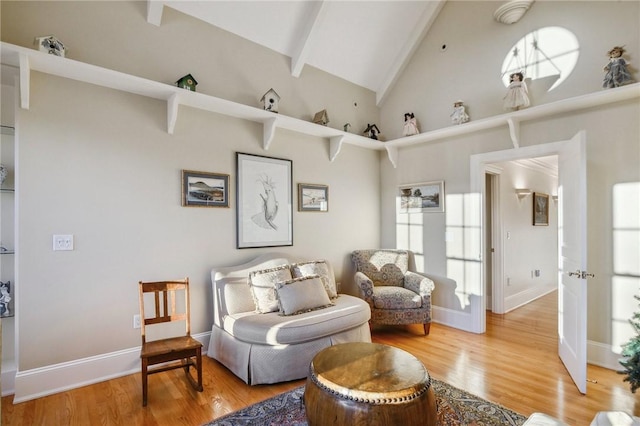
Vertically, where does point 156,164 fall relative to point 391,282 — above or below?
above

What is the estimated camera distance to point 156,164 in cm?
291

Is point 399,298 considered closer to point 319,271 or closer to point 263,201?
point 319,271

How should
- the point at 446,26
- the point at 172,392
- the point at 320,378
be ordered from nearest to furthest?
the point at 320,378
the point at 172,392
the point at 446,26

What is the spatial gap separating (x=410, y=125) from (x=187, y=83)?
2.74 m

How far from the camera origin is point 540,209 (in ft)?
18.1

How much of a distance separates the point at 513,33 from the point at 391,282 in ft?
10.4

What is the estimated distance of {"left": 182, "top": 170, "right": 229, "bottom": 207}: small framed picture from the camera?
121 inches

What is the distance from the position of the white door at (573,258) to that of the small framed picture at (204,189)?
308cm

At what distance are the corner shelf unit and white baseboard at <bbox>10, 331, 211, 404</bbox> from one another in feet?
6.38

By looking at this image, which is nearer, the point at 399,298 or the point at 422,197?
the point at 399,298

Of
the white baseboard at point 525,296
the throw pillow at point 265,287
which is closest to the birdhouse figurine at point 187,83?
the throw pillow at point 265,287

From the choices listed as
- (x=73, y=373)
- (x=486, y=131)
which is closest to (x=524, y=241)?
(x=486, y=131)

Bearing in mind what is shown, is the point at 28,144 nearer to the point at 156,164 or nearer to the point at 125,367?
the point at 156,164

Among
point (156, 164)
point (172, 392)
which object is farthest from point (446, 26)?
point (172, 392)
